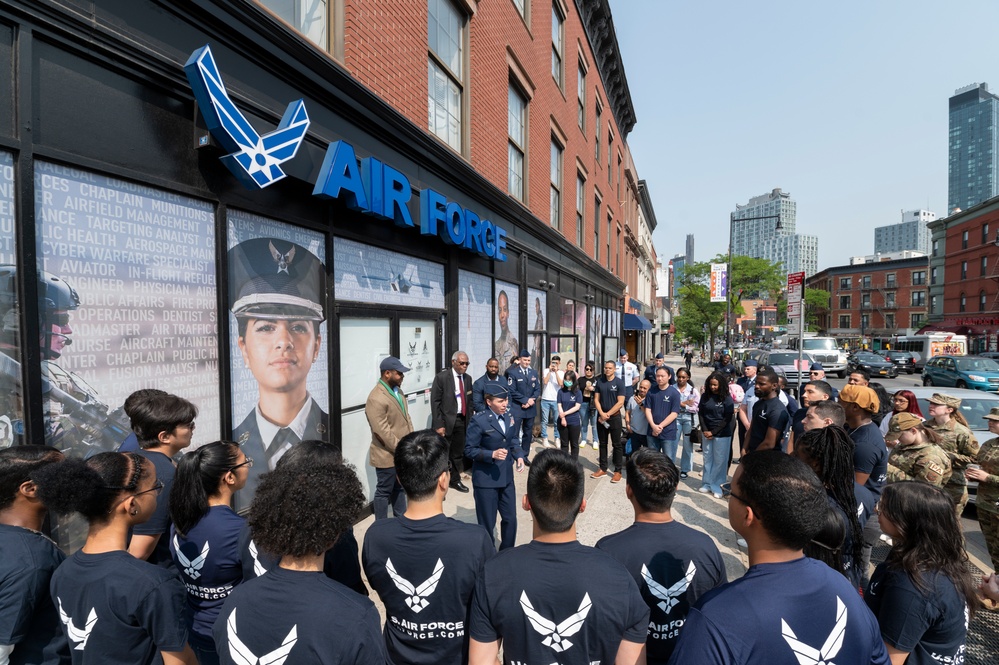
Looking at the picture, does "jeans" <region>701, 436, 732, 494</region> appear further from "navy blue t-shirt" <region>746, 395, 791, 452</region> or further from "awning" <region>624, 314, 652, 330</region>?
"awning" <region>624, 314, 652, 330</region>

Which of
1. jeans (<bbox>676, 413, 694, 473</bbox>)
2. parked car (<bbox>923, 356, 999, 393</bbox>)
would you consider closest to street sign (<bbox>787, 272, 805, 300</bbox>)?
jeans (<bbox>676, 413, 694, 473</bbox>)

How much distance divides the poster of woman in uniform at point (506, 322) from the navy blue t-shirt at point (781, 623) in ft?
28.3

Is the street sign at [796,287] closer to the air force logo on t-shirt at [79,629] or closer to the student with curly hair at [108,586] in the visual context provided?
the student with curly hair at [108,586]

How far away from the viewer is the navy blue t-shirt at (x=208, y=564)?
2.32 m

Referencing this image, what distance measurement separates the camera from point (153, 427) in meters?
2.80

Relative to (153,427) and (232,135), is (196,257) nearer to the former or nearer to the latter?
(232,135)

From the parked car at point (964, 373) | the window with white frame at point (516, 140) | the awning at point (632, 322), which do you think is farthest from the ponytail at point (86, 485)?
the awning at point (632, 322)

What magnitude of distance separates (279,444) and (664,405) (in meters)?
5.29

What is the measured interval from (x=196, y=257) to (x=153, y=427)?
72.3 inches

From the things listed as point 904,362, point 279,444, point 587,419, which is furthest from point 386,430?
point 904,362

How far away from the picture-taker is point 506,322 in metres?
10.8

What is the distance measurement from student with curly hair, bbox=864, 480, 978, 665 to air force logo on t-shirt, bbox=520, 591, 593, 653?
1505 mm

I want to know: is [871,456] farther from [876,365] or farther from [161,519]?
[876,365]

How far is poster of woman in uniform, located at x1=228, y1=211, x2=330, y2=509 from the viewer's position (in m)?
4.52
